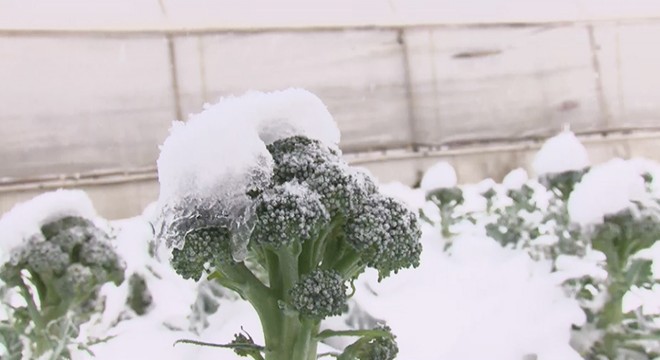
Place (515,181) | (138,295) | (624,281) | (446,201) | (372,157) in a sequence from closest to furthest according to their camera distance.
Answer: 1. (624,281)
2. (138,295)
3. (446,201)
4. (515,181)
5. (372,157)

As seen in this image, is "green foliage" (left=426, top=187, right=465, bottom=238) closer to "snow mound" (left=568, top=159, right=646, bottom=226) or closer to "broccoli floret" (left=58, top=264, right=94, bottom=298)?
"snow mound" (left=568, top=159, right=646, bottom=226)

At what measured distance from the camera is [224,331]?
1920mm

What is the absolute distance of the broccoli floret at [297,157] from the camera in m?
0.94

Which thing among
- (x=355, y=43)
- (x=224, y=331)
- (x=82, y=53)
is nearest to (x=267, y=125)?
(x=224, y=331)

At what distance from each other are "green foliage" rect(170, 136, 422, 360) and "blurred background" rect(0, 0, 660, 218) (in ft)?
8.57

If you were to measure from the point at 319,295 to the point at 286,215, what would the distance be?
0.11m

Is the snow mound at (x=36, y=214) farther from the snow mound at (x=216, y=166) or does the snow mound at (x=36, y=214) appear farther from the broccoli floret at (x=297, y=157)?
the broccoli floret at (x=297, y=157)

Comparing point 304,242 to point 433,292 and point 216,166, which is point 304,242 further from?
point 433,292

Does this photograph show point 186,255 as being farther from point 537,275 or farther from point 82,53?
point 82,53

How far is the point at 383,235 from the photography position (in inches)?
36.9

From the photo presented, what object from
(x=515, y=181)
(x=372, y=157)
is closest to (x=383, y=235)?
(x=515, y=181)

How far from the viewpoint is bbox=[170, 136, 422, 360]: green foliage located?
894 millimetres

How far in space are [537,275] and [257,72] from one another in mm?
2152

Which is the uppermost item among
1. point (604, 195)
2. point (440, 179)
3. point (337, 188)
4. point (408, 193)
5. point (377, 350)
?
point (408, 193)
